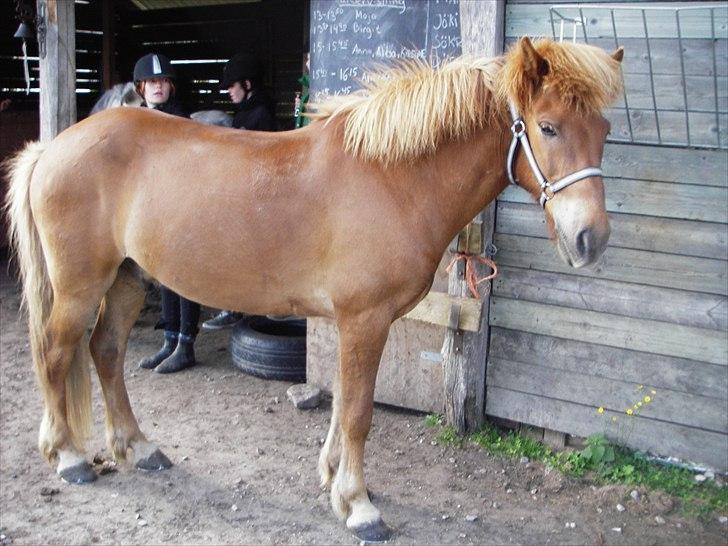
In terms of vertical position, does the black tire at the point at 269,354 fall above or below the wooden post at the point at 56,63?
below

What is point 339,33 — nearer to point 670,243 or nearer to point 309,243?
point 309,243

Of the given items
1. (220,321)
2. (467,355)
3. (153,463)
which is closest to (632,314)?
(467,355)

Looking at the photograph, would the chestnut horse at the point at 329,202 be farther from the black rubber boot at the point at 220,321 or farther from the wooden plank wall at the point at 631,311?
the black rubber boot at the point at 220,321

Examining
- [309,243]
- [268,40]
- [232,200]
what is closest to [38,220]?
[232,200]

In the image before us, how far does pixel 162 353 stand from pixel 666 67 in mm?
3835

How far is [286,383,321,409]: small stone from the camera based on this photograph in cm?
486

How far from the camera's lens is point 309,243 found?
3324 mm

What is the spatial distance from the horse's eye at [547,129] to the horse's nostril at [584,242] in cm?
39

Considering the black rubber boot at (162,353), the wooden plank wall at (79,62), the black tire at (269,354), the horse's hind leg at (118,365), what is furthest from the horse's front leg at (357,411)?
the wooden plank wall at (79,62)

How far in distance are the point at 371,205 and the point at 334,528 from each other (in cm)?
149

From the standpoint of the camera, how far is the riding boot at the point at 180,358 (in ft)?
18.0

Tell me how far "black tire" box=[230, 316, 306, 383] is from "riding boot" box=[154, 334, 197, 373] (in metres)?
0.31

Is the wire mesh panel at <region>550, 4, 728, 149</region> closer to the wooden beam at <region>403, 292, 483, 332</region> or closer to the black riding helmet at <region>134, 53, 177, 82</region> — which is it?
the wooden beam at <region>403, 292, 483, 332</region>

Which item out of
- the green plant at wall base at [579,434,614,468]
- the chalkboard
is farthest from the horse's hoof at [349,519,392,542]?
the chalkboard
